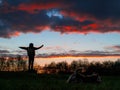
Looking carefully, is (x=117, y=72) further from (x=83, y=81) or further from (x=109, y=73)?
(x=83, y=81)

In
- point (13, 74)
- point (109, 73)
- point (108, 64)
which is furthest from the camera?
point (108, 64)

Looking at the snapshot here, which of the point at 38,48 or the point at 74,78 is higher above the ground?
the point at 38,48

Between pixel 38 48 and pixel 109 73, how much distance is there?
1127cm

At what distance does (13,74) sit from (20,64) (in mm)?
24654

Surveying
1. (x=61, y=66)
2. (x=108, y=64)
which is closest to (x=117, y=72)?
(x=108, y=64)

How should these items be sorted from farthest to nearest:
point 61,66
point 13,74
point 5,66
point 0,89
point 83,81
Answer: point 5,66 → point 61,66 → point 13,74 → point 83,81 → point 0,89

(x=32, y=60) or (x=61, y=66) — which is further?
(x=61, y=66)

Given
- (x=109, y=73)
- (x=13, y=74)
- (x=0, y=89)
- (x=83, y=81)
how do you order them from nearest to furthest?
(x=0, y=89) → (x=83, y=81) → (x=13, y=74) → (x=109, y=73)

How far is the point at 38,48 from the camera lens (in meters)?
33.5

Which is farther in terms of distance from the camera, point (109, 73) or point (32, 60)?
point (109, 73)

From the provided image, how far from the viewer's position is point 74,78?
68.8 ft

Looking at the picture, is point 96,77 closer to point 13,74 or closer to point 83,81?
point 83,81

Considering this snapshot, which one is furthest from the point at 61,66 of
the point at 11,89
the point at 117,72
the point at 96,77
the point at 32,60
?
the point at 11,89

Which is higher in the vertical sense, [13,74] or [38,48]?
[38,48]
